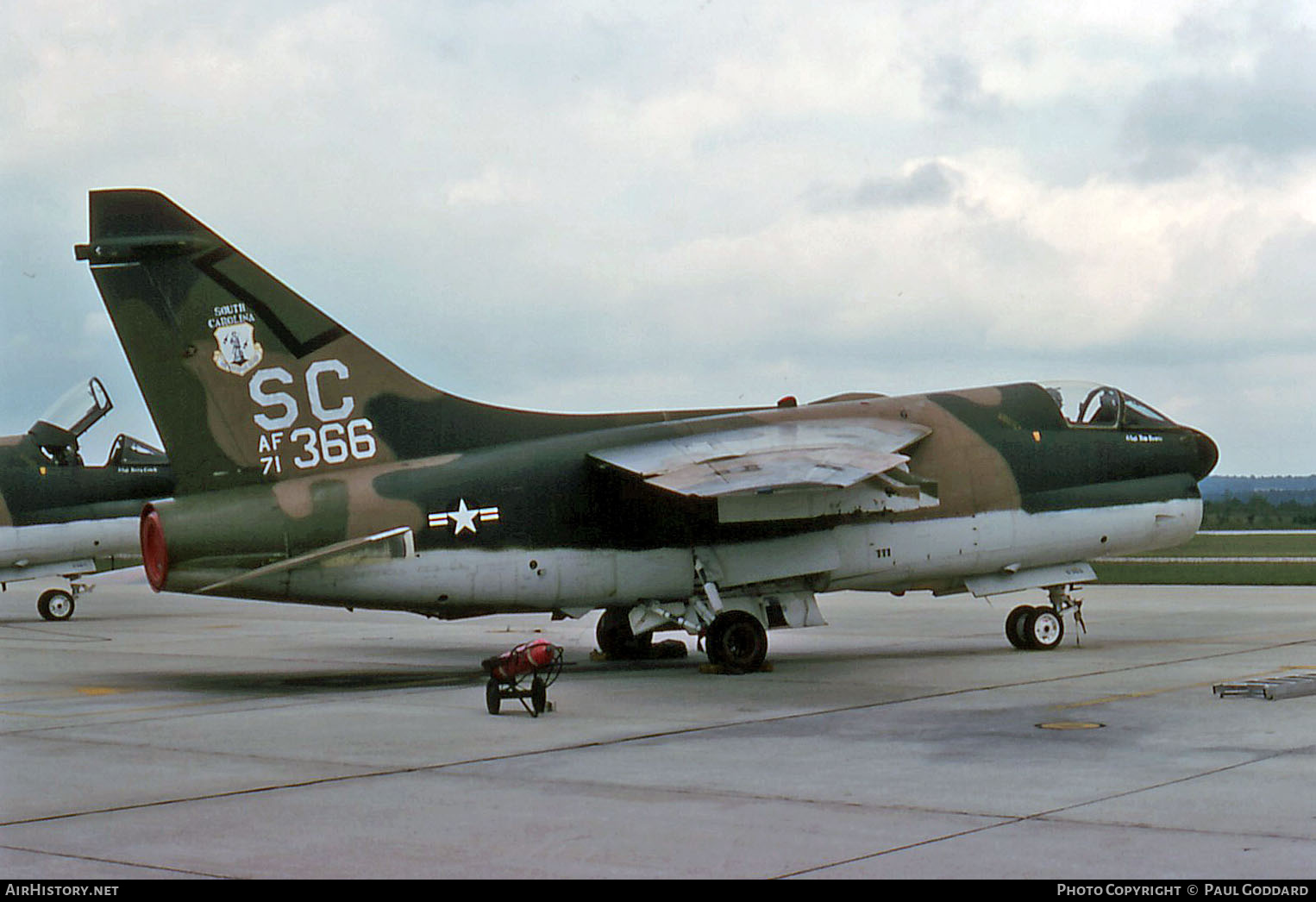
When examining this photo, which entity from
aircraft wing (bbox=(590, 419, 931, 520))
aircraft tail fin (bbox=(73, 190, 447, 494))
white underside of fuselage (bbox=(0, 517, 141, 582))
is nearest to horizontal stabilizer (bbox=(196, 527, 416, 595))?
aircraft tail fin (bbox=(73, 190, 447, 494))

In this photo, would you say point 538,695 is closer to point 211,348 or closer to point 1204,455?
point 211,348

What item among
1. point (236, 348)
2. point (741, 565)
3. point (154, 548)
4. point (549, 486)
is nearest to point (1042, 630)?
point (741, 565)

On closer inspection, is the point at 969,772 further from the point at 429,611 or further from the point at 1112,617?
the point at 1112,617

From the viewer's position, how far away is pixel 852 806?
31.5 ft

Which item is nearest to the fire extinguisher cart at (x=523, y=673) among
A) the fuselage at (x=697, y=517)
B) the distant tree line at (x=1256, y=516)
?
the fuselage at (x=697, y=517)

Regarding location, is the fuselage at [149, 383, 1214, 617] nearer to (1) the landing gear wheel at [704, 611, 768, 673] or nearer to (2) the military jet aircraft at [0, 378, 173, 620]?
(1) the landing gear wheel at [704, 611, 768, 673]

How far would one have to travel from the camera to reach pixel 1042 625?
788 inches

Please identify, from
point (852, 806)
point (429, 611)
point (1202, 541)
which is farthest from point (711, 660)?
point (1202, 541)

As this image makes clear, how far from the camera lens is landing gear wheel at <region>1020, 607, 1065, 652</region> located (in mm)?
19984

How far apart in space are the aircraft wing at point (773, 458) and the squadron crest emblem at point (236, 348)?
159 inches

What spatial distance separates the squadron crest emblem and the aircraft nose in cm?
1239

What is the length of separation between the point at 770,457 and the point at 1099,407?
548 centimetres

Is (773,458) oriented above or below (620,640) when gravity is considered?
above

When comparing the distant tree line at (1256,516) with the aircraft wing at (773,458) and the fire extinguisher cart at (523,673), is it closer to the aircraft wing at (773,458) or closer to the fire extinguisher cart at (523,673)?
the aircraft wing at (773,458)
